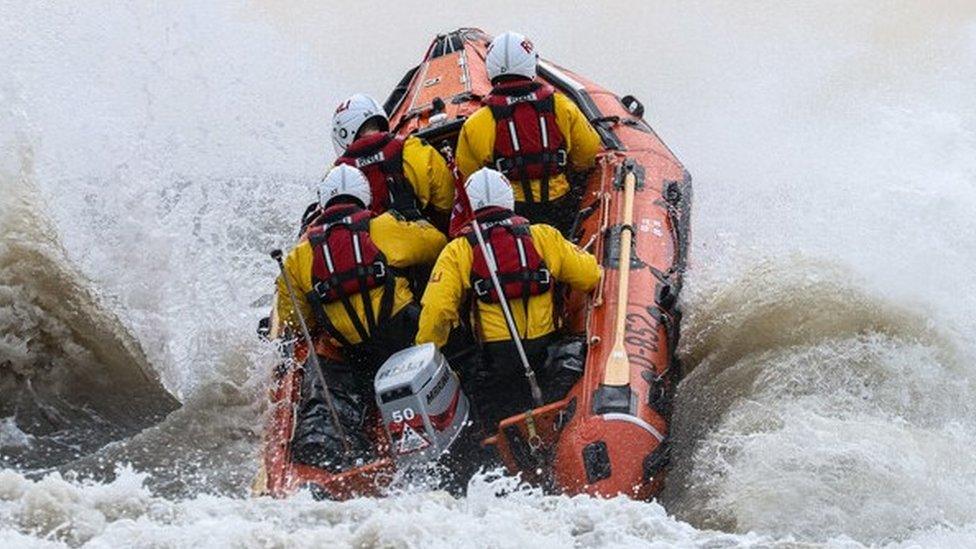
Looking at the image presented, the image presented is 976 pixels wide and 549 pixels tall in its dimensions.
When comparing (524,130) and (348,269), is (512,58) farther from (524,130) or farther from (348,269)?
(348,269)

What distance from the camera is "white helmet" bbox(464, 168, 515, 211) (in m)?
5.51

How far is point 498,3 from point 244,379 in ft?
20.9

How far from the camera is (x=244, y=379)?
683 cm

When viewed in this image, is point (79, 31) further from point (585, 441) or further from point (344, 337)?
point (585, 441)

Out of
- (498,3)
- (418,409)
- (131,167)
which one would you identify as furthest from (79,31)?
(418,409)

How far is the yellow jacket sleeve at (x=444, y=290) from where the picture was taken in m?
5.38

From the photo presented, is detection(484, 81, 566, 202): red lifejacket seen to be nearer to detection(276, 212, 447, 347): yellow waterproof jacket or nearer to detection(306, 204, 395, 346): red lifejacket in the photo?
detection(276, 212, 447, 347): yellow waterproof jacket

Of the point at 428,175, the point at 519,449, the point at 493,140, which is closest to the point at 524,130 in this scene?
the point at 493,140

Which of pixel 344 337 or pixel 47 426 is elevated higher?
pixel 344 337

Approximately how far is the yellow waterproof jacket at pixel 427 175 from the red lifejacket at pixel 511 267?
115 centimetres

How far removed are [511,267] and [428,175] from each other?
130cm

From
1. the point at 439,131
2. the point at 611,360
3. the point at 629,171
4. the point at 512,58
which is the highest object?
the point at 512,58

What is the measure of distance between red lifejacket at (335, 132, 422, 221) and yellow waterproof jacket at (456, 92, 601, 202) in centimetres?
34

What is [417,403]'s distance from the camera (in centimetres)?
504
